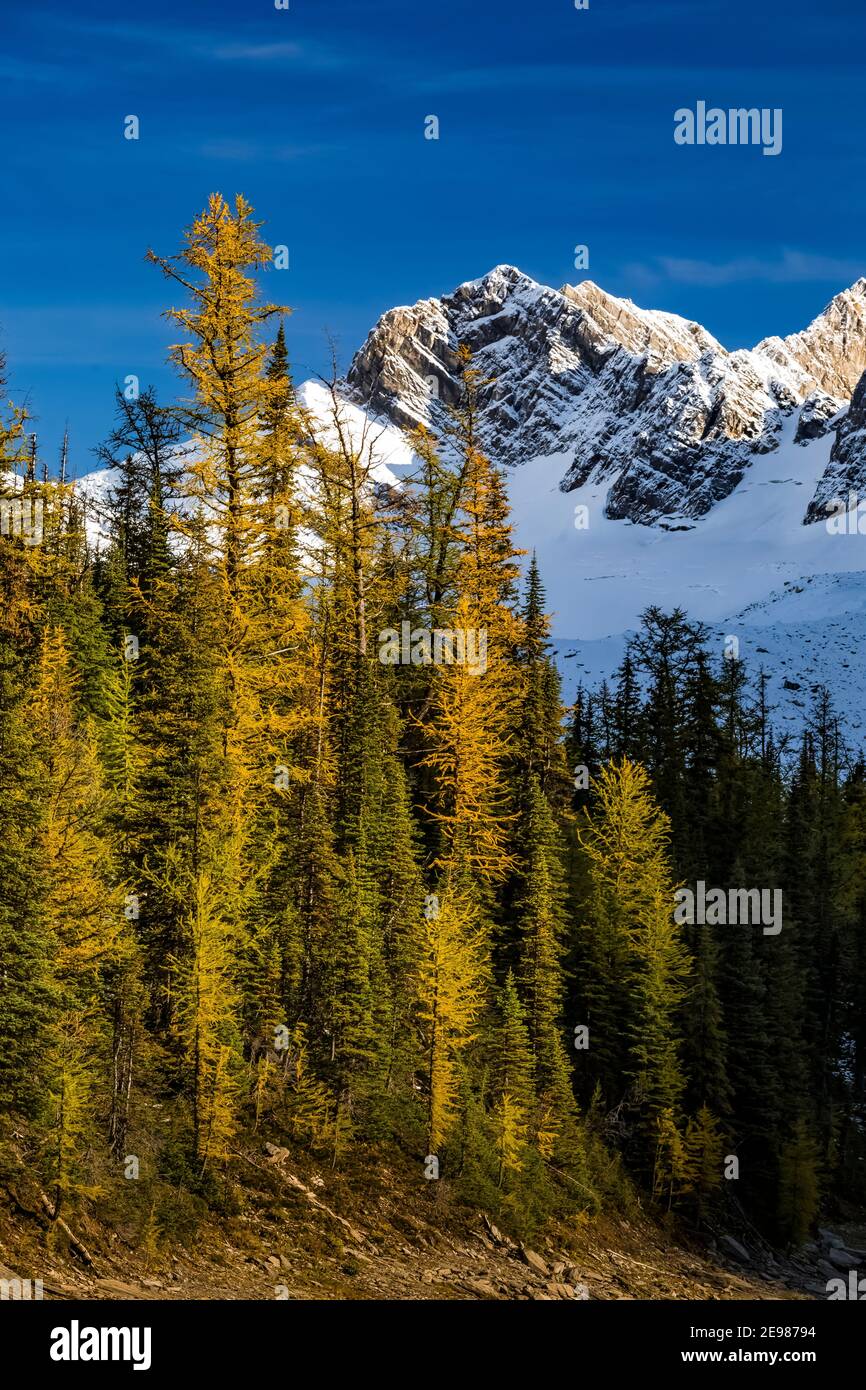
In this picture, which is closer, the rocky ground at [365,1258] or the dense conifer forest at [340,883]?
the rocky ground at [365,1258]

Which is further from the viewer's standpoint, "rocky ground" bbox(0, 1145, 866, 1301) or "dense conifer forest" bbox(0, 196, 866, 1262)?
"dense conifer forest" bbox(0, 196, 866, 1262)

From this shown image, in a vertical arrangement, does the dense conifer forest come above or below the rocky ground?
above

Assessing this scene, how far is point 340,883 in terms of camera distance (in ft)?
110

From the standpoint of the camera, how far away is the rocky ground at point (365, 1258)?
867 inches

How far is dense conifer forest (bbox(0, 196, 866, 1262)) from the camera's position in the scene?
86.0ft

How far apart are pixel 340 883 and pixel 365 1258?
956cm

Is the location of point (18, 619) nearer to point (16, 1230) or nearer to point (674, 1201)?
point (16, 1230)

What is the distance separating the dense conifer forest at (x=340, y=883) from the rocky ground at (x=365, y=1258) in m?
0.89

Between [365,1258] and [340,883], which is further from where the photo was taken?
[340,883]

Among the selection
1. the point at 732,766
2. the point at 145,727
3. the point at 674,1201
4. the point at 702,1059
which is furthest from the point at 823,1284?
the point at 145,727

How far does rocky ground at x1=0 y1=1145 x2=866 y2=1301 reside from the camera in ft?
72.3

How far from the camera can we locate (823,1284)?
39.5m

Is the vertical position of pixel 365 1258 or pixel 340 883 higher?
pixel 340 883

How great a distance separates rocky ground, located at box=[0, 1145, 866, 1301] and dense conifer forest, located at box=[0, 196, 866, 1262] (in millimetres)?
894
